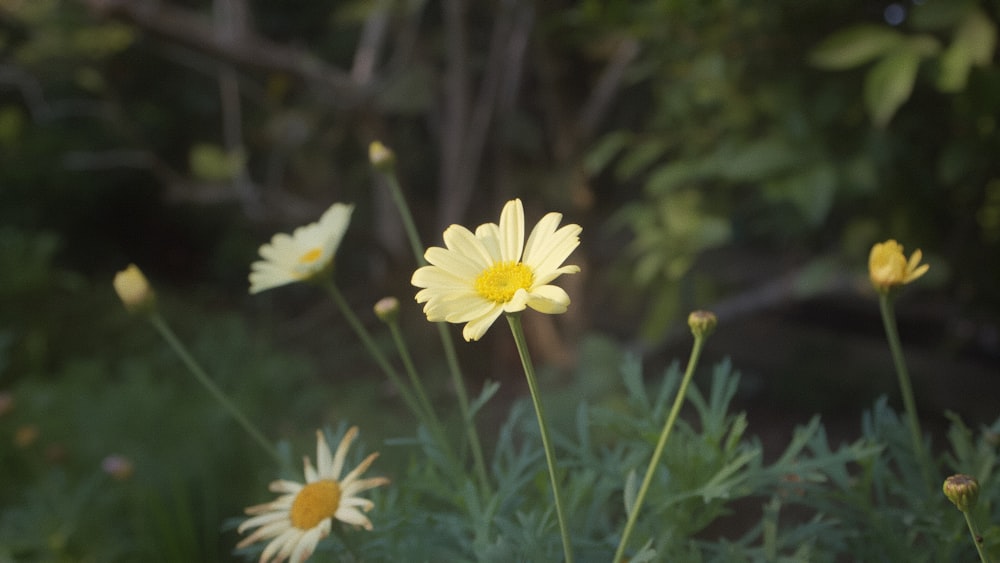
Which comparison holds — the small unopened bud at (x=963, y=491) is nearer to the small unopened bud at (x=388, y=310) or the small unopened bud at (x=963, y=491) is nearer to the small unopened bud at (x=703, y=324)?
the small unopened bud at (x=703, y=324)

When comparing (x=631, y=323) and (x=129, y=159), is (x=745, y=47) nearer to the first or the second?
(x=631, y=323)

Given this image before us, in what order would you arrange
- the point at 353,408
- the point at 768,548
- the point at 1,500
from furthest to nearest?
the point at 353,408 → the point at 1,500 → the point at 768,548

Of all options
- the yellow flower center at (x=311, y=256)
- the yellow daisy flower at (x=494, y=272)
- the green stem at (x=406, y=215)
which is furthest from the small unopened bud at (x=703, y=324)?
the yellow flower center at (x=311, y=256)

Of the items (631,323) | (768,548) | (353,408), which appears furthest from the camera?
(631,323)

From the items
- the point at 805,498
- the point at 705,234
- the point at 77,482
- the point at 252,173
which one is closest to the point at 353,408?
the point at 77,482

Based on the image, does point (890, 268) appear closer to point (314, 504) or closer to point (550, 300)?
point (550, 300)

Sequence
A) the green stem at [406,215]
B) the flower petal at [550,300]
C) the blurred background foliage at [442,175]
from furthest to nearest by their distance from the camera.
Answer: the blurred background foliage at [442,175]
the green stem at [406,215]
the flower petal at [550,300]
